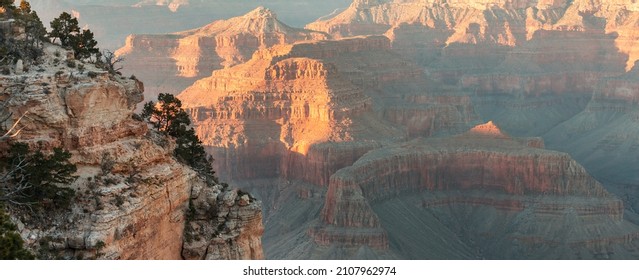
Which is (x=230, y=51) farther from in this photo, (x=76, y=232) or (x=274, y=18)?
(x=76, y=232)

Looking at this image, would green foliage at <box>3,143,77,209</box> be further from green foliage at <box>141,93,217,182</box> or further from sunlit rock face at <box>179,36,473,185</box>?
sunlit rock face at <box>179,36,473,185</box>

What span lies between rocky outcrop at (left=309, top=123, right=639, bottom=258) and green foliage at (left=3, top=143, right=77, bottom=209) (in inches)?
2236

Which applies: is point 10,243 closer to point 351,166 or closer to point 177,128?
point 177,128

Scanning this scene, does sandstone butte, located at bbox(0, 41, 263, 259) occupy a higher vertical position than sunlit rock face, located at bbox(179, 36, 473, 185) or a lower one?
higher

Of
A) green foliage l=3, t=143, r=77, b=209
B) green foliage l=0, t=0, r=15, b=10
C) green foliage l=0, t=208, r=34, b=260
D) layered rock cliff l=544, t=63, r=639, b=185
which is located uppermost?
green foliage l=0, t=0, r=15, b=10

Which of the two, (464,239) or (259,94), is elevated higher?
(259,94)

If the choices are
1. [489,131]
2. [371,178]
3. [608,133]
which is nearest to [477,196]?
[489,131]

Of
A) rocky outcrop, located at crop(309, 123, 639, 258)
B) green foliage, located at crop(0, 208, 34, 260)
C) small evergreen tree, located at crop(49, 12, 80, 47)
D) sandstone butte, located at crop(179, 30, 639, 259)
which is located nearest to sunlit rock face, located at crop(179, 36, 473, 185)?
sandstone butte, located at crop(179, 30, 639, 259)

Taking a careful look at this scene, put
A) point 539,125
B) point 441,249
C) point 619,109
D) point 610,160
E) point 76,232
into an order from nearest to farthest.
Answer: point 76,232
point 441,249
point 610,160
point 619,109
point 539,125

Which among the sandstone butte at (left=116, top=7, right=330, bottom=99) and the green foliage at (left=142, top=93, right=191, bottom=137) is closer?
the green foliage at (left=142, top=93, right=191, bottom=137)

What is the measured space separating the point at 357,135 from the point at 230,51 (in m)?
64.0

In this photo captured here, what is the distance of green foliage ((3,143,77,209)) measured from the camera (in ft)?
103

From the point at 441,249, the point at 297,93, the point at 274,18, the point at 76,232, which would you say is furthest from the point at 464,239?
the point at 274,18

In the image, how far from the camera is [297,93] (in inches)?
4744
